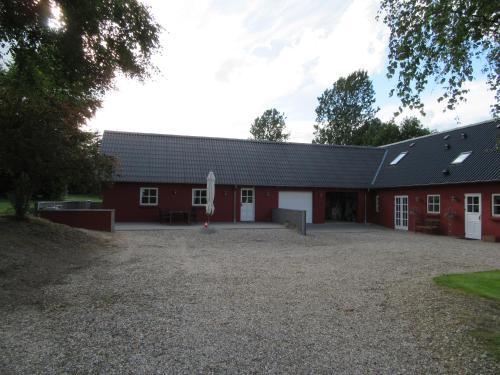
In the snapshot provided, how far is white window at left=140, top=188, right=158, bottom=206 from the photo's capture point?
21000mm

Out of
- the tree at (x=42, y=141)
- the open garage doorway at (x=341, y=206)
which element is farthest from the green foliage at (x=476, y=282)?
the open garage doorway at (x=341, y=206)

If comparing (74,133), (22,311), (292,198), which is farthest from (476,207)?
(22,311)

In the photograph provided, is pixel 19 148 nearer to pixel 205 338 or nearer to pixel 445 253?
pixel 205 338

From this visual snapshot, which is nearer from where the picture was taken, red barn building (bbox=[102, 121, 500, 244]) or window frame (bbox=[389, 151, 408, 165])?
red barn building (bbox=[102, 121, 500, 244])

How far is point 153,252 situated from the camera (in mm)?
11016

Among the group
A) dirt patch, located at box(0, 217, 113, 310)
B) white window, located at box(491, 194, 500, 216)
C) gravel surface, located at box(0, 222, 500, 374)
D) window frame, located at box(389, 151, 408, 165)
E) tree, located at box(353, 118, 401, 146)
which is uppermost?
tree, located at box(353, 118, 401, 146)

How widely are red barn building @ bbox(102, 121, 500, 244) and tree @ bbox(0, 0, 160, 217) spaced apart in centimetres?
700

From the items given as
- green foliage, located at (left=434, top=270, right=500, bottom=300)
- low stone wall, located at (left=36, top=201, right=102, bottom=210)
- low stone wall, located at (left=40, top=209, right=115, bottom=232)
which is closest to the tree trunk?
low stone wall, located at (left=40, top=209, right=115, bottom=232)

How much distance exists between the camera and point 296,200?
2302cm

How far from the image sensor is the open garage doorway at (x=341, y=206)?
2582 centimetres

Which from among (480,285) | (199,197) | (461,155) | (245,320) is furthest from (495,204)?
(245,320)

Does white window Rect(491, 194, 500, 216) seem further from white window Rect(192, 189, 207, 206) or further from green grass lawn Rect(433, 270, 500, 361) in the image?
white window Rect(192, 189, 207, 206)

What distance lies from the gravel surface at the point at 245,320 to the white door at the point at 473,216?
816 centimetres

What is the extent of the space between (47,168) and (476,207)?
17264 millimetres
